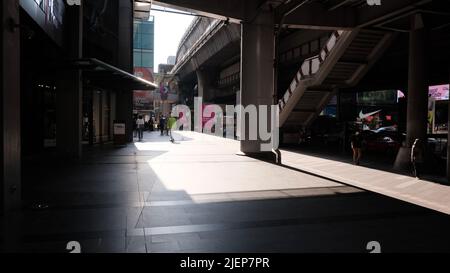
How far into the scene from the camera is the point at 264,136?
1711 cm

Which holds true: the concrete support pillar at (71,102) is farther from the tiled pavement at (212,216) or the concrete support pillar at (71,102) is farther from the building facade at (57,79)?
the tiled pavement at (212,216)

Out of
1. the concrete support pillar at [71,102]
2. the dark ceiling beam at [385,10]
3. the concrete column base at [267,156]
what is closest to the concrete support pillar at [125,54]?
the concrete support pillar at [71,102]

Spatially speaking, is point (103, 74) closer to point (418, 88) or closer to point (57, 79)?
point (57, 79)

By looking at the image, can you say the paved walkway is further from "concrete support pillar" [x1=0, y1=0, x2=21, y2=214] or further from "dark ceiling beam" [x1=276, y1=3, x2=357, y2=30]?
"concrete support pillar" [x1=0, y1=0, x2=21, y2=214]

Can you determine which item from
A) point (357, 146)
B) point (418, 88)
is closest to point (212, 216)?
point (357, 146)

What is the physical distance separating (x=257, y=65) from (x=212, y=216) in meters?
11.2

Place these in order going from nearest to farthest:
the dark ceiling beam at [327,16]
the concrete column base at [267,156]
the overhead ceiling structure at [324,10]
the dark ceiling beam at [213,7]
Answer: the overhead ceiling structure at [324,10]
the concrete column base at [267,156]
the dark ceiling beam at [213,7]
the dark ceiling beam at [327,16]

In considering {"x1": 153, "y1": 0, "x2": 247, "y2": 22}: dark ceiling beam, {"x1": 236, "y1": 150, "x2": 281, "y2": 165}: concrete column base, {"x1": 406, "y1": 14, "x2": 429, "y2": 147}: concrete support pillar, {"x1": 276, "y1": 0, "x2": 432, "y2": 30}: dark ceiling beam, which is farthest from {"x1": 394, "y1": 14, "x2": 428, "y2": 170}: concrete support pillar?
{"x1": 153, "y1": 0, "x2": 247, "y2": 22}: dark ceiling beam

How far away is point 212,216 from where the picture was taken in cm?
689

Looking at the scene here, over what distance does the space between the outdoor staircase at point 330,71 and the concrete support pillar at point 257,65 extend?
4.38 metres

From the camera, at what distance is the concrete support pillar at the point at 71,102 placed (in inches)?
593
